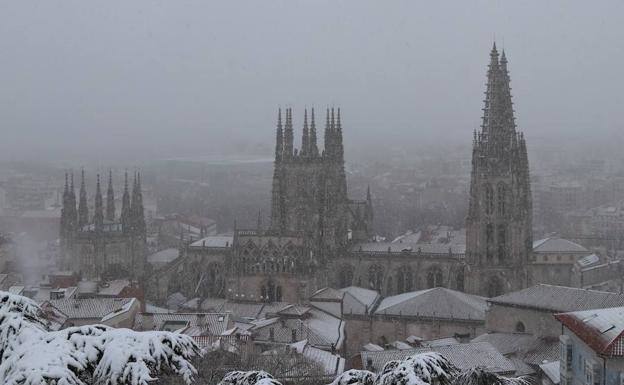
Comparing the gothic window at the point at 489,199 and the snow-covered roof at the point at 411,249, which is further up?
the gothic window at the point at 489,199

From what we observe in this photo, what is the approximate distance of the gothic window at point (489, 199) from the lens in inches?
2339

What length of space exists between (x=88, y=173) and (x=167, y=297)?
36.5 m

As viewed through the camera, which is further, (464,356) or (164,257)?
(164,257)

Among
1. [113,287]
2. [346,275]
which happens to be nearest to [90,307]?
[113,287]

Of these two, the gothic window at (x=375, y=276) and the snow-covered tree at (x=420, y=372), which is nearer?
the snow-covered tree at (x=420, y=372)

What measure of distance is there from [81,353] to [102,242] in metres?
54.2

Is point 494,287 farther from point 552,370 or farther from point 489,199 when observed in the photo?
point 552,370

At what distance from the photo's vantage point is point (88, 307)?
40.5 meters

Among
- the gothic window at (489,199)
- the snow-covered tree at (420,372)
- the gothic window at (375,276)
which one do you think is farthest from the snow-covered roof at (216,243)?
the snow-covered tree at (420,372)

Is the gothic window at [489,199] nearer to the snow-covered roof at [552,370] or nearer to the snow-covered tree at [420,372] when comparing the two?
the snow-covered roof at [552,370]

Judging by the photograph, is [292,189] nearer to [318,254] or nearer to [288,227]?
[288,227]

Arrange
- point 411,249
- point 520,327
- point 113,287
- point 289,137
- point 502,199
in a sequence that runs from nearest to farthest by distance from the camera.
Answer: point 520,327 → point 113,287 → point 502,199 → point 411,249 → point 289,137

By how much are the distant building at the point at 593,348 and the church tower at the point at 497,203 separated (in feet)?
125

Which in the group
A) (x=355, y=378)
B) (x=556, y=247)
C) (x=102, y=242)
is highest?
(x=355, y=378)
